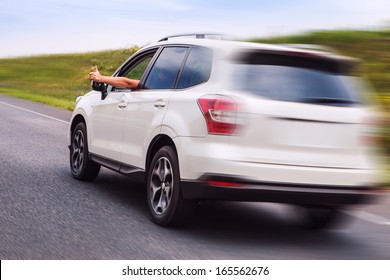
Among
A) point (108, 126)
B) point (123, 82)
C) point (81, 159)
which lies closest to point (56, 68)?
point (81, 159)

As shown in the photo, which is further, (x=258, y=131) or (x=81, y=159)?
(x=81, y=159)

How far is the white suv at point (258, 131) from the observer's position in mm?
6078

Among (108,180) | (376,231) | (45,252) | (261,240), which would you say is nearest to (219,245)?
(261,240)

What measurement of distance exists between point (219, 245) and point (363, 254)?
122 cm

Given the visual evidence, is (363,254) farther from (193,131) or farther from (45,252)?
(45,252)

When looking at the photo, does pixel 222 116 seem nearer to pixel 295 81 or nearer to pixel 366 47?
pixel 295 81

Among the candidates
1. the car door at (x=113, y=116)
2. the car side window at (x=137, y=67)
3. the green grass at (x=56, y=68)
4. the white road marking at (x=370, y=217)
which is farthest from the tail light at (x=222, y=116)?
the green grass at (x=56, y=68)

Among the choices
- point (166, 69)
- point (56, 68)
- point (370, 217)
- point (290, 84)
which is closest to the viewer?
point (290, 84)

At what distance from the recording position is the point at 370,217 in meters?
8.22

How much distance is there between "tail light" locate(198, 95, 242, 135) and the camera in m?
6.07

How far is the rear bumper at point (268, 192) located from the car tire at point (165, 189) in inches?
7.8

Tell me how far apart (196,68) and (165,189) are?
1.13 m

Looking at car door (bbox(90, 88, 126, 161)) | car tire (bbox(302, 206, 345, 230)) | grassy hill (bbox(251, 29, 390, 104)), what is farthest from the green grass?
car tire (bbox(302, 206, 345, 230))

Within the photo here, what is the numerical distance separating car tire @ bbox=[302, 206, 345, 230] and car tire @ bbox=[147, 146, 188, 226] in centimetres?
149
